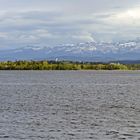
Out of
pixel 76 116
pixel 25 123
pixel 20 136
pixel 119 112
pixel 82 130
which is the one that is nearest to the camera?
pixel 20 136

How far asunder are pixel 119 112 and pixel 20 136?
16.7m

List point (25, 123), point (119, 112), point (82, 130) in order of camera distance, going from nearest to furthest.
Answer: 1. point (82, 130)
2. point (25, 123)
3. point (119, 112)

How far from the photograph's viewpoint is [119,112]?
48875mm

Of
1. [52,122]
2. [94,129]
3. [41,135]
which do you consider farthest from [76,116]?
[41,135]

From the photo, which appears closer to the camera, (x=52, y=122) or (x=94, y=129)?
(x=94, y=129)

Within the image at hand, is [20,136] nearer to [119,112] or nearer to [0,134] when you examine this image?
[0,134]

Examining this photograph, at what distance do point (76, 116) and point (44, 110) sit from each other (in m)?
6.32

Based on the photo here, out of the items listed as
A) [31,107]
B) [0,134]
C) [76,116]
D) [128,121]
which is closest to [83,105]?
[31,107]

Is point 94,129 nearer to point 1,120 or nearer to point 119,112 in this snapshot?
point 1,120

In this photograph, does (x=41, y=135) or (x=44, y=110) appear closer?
(x=41, y=135)

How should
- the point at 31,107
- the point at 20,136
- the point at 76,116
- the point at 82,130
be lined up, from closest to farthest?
1. the point at 20,136
2. the point at 82,130
3. the point at 76,116
4. the point at 31,107

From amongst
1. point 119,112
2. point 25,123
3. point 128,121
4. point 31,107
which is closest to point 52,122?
point 25,123

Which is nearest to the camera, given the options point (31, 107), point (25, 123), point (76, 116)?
point (25, 123)

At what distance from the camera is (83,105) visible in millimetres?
57312
